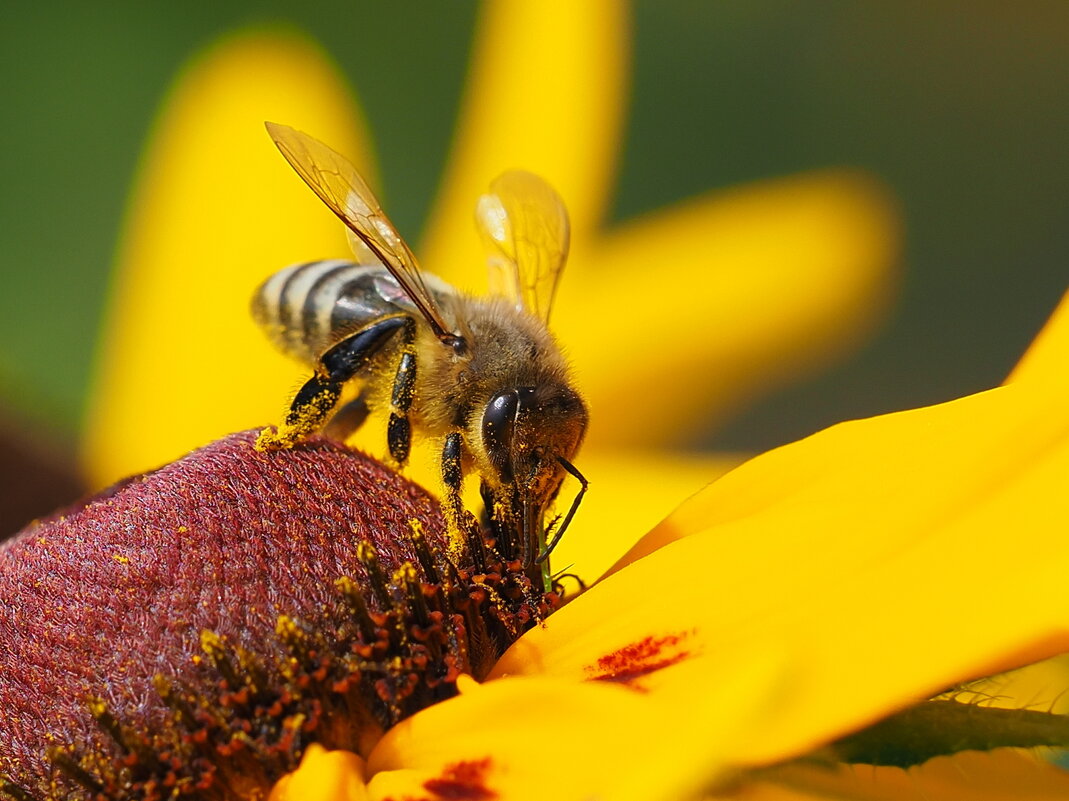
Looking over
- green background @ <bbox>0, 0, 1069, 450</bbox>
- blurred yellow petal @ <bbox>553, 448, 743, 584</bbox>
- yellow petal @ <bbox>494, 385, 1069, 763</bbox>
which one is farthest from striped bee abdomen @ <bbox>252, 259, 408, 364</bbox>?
green background @ <bbox>0, 0, 1069, 450</bbox>

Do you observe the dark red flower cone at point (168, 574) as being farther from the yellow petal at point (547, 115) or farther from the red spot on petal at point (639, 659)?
the yellow petal at point (547, 115)

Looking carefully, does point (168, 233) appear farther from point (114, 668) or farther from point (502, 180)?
point (114, 668)

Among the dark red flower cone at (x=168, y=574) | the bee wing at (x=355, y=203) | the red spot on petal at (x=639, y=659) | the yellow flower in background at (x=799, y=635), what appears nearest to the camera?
the yellow flower in background at (x=799, y=635)

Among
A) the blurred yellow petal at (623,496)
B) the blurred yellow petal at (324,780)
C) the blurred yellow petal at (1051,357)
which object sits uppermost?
the blurred yellow petal at (1051,357)

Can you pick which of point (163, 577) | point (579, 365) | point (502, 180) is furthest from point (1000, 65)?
point (163, 577)

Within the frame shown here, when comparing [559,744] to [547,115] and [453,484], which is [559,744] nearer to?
[453,484]

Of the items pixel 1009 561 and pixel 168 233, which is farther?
pixel 168 233

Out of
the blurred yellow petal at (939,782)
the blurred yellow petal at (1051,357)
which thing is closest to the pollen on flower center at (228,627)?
the blurred yellow petal at (939,782)
